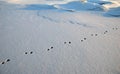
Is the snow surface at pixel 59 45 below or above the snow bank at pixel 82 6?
below

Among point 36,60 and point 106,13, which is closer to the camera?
point 36,60

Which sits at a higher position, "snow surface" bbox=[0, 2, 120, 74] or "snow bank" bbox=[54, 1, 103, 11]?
"snow bank" bbox=[54, 1, 103, 11]

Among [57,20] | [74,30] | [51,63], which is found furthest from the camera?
[57,20]

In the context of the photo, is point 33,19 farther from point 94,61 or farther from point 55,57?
point 94,61

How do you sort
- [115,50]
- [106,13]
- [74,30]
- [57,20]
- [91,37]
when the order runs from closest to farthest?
[115,50]
[91,37]
[74,30]
[57,20]
[106,13]

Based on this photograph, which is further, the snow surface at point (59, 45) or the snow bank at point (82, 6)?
the snow bank at point (82, 6)

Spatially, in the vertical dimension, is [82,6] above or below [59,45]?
above

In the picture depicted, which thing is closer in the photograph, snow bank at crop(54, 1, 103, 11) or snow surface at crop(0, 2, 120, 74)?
snow surface at crop(0, 2, 120, 74)

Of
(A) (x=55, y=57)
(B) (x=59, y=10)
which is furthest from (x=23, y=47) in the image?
(B) (x=59, y=10)
